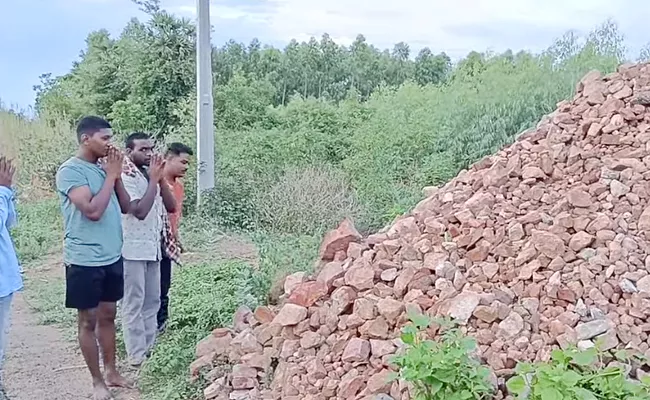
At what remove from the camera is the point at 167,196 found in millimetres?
4340

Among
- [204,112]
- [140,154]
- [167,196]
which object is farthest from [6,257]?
[204,112]

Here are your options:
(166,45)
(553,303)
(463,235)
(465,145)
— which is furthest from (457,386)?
(166,45)

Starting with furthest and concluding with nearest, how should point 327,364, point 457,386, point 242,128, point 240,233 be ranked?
1. point 242,128
2. point 240,233
3. point 327,364
4. point 457,386

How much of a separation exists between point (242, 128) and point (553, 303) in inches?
348

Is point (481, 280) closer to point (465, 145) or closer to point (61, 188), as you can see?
point (61, 188)

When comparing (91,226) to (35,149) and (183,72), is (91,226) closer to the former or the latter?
(183,72)

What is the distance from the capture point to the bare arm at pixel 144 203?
12.8 ft

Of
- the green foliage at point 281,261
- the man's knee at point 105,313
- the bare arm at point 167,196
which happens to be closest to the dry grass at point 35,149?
the green foliage at point 281,261

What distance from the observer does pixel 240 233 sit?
8125 mm

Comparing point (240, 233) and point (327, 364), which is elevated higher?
point (327, 364)

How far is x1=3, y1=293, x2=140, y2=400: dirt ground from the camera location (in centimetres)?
394

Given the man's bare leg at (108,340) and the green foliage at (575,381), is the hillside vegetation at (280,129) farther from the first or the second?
the green foliage at (575,381)

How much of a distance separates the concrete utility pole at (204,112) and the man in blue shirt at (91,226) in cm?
531

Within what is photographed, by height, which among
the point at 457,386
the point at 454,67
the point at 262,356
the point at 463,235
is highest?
the point at 454,67
